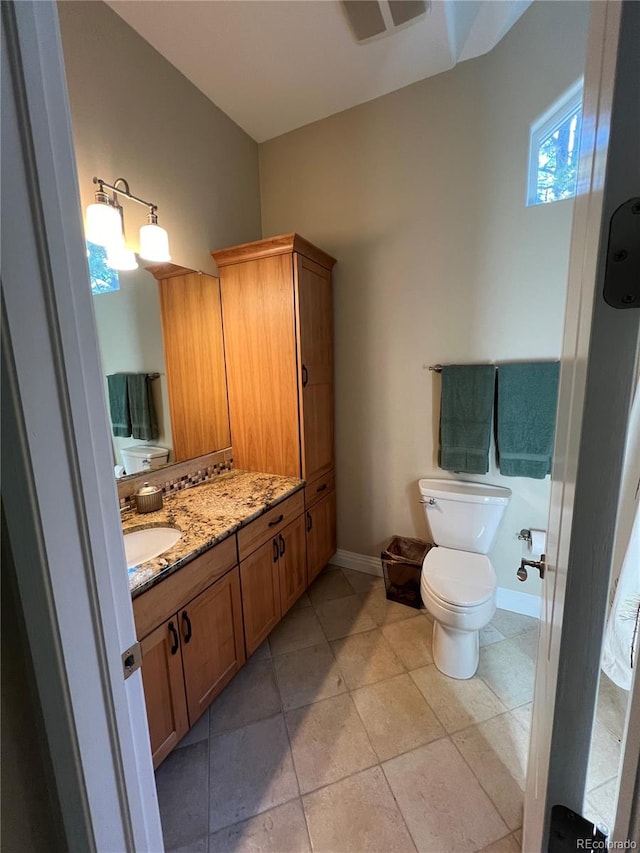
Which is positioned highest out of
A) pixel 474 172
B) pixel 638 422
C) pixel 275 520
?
pixel 474 172

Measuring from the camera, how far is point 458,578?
167 centimetres

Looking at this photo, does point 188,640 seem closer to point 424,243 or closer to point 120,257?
point 120,257

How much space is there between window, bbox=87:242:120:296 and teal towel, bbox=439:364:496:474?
5.82ft

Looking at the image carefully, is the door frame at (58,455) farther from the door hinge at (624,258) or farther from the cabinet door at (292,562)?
the cabinet door at (292,562)

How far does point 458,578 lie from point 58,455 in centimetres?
174

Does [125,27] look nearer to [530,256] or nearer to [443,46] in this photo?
[443,46]

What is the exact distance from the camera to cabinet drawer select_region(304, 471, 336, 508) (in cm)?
210

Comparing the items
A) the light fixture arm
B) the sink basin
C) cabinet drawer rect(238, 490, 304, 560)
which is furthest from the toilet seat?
the light fixture arm

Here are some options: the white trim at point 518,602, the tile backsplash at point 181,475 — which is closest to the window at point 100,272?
the tile backsplash at point 181,475

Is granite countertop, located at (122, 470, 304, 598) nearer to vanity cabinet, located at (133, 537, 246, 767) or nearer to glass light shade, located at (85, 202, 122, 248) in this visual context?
vanity cabinet, located at (133, 537, 246, 767)

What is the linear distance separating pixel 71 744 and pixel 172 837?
3.48ft

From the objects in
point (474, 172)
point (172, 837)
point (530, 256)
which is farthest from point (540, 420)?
point (172, 837)

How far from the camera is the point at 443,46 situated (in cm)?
170

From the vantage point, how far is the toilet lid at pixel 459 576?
1550mm
